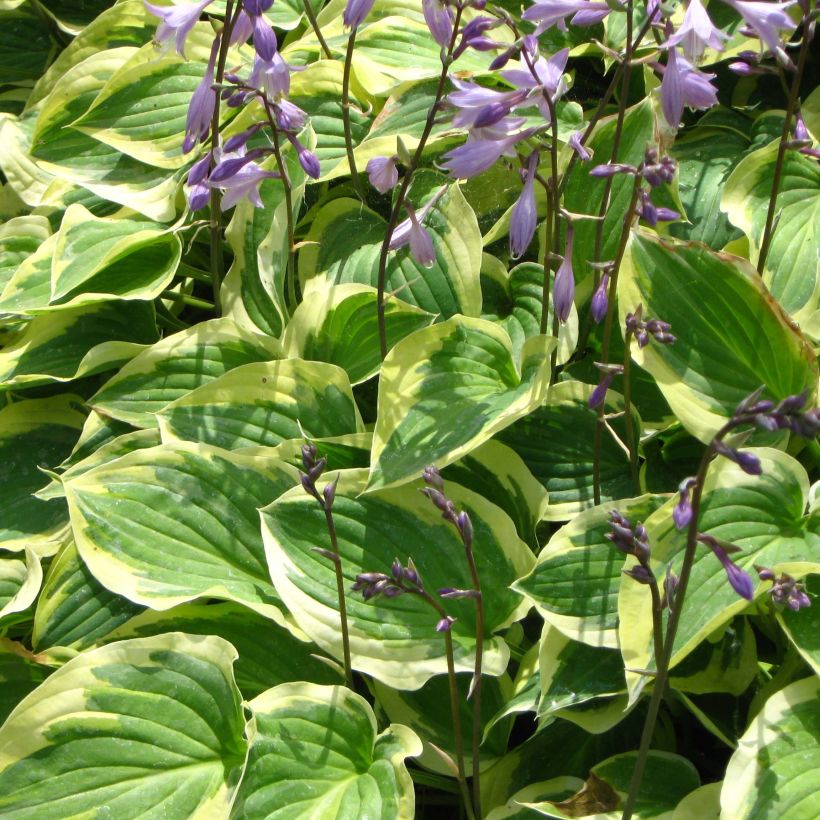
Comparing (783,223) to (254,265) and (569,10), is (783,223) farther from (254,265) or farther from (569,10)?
(254,265)

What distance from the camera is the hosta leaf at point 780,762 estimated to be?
1.22 m

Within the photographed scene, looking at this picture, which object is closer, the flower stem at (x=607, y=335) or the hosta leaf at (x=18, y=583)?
the flower stem at (x=607, y=335)

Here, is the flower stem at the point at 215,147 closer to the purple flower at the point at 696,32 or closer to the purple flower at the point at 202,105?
the purple flower at the point at 202,105

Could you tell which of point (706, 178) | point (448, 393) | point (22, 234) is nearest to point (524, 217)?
point (448, 393)

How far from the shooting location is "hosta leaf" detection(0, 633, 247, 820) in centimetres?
134

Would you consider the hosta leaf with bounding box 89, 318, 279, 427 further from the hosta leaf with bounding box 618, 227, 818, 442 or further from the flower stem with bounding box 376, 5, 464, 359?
the hosta leaf with bounding box 618, 227, 818, 442

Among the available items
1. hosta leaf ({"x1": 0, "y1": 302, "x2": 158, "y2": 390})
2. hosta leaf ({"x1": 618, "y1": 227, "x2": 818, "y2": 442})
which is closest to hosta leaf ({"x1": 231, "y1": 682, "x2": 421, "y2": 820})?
hosta leaf ({"x1": 618, "y1": 227, "x2": 818, "y2": 442})

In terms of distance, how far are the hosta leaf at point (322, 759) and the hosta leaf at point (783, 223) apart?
98 centimetres

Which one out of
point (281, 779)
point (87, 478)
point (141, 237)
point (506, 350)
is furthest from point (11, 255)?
point (281, 779)

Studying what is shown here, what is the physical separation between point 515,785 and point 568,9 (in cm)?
109

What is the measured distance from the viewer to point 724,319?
1.49m

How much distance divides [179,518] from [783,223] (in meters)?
1.17

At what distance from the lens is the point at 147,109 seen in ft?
7.10

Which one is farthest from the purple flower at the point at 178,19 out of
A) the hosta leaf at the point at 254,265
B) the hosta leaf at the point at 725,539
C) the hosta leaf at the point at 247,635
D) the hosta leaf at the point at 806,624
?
the hosta leaf at the point at 806,624
